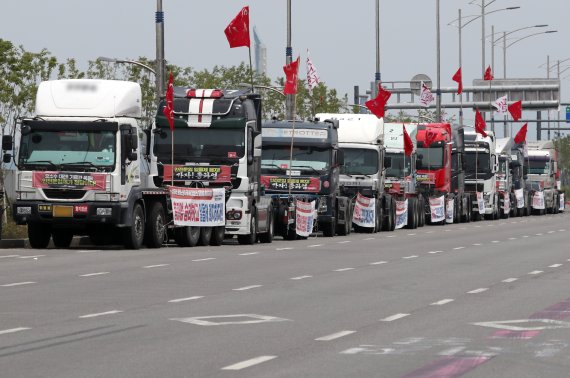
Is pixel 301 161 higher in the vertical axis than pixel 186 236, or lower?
higher

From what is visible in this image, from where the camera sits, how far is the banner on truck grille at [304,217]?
39844 mm

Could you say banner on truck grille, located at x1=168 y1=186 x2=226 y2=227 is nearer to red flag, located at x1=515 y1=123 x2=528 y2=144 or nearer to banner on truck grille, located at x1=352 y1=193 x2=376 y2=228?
banner on truck grille, located at x1=352 y1=193 x2=376 y2=228

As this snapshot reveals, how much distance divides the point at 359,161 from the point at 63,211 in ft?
56.3

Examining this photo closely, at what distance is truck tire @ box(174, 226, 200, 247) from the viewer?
34.1 metres

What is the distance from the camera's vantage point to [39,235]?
32406 mm

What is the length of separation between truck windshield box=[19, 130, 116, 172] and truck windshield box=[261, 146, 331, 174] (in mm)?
10054

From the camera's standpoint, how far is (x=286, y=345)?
43.4 ft

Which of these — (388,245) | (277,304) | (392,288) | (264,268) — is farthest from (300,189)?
(277,304)

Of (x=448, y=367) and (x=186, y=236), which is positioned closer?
(x=448, y=367)

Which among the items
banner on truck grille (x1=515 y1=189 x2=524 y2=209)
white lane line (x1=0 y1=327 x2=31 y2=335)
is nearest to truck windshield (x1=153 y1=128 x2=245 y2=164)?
white lane line (x1=0 y1=327 x2=31 y2=335)

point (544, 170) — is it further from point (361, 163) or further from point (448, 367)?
point (448, 367)

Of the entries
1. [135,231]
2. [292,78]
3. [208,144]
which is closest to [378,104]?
[292,78]

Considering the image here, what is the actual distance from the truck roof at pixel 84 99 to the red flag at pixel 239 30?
432 inches

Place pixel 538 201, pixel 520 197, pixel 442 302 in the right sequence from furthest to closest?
pixel 538 201
pixel 520 197
pixel 442 302
